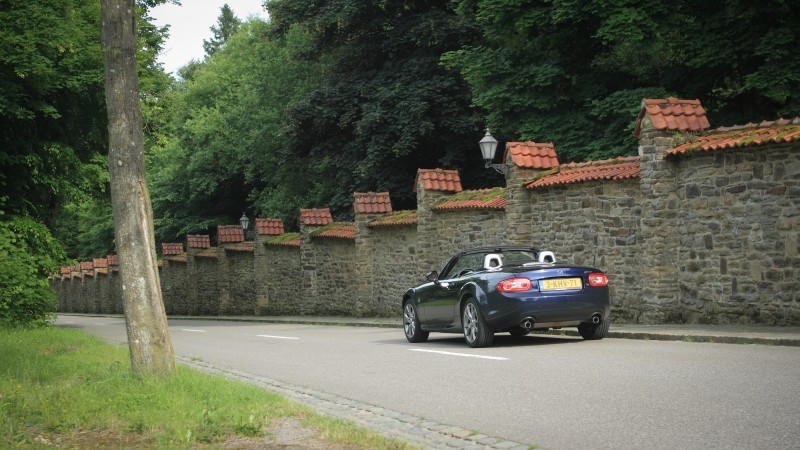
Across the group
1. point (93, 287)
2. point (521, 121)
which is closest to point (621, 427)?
point (521, 121)

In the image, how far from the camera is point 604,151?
25312 millimetres

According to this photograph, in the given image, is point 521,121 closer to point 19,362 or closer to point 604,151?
point 604,151

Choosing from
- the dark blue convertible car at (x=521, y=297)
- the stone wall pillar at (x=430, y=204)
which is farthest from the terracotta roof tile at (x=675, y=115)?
the stone wall pillar at (x=430, y=204)

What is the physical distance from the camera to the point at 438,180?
79.5 ft

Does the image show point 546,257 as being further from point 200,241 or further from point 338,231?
point 200,241

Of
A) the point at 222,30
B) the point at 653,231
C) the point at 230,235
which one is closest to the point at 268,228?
the point at 230,235

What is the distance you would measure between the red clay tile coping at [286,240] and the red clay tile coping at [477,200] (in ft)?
36.7

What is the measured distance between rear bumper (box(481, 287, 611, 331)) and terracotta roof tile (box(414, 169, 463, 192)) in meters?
11.2

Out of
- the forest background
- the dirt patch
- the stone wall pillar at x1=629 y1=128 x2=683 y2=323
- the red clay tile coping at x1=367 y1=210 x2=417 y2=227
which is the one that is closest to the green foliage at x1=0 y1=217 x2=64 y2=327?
the forest background

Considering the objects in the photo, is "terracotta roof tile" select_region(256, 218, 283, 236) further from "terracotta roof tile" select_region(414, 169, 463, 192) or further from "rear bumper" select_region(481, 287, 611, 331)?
"rear bumper" select_region(481, 287, 611, 331)

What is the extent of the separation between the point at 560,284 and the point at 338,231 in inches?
704

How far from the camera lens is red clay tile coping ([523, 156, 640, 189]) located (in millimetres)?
16656

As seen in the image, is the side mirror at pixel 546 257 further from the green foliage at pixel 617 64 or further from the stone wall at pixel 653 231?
the green foliage at pixel 617 64

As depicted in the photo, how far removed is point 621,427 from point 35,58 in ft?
54.2
